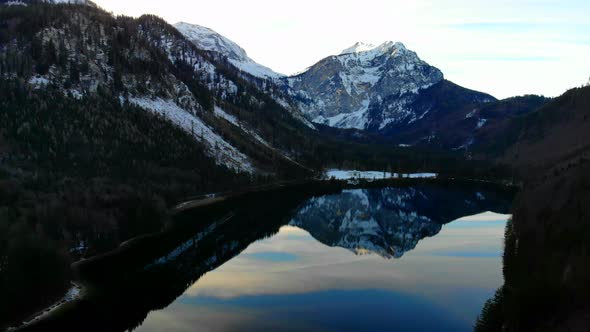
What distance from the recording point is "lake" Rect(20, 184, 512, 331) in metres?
68.6

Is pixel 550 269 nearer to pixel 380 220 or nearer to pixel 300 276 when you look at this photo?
pixel 300 276

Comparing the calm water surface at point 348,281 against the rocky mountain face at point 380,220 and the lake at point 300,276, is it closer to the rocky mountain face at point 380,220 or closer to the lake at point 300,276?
the lake at point 300,276

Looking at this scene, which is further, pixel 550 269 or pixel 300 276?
pixel 300 276

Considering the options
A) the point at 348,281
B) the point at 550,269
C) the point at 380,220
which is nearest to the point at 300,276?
the point at 348,281

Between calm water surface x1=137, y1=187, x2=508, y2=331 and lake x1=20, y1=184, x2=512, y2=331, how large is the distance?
0.25 metres

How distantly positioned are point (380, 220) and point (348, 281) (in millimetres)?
79721

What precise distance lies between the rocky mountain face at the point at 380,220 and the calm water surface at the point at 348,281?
738 mm

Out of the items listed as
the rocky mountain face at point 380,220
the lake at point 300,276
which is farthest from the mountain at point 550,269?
the rocky mountain face at point 380,220

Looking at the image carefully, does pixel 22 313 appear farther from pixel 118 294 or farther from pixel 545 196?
pixel 545 196

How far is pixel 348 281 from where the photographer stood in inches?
3504

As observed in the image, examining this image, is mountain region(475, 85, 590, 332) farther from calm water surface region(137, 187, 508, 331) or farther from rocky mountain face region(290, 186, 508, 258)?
rocky mountain face region(290, 186, 508, 258)

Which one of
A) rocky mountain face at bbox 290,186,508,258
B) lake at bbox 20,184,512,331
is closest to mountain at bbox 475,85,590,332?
lake at bbox 20,184,512,331

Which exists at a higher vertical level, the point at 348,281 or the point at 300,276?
the point at 348,281

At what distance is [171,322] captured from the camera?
68375 millimetres
